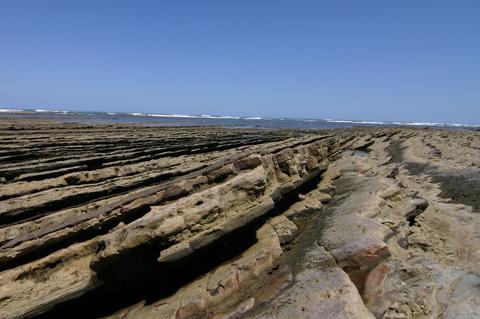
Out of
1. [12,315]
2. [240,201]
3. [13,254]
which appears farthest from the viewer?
[240,201]

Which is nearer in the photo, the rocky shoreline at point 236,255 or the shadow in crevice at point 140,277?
the rocky shoreline at point 236,255

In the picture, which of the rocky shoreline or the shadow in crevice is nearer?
the rocky shoreline

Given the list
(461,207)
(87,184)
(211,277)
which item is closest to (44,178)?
(87,184)

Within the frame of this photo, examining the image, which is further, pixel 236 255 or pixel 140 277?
pixel 236 255

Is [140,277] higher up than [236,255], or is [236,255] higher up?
[236,255]

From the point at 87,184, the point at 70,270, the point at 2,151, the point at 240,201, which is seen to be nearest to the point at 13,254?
the point at 70,270

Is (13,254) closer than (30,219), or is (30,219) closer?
(13,254)

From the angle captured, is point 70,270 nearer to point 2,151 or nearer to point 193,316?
point 193,316

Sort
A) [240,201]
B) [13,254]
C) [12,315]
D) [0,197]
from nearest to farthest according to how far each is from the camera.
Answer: [12,315] < [13,254] < [240,201] < [0,197]

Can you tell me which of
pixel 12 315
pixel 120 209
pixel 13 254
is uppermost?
pixel 120 209

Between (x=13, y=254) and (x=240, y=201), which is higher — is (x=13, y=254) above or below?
below

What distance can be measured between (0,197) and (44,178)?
8.49ft

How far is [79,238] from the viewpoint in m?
7.38

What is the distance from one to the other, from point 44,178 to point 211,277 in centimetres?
904
